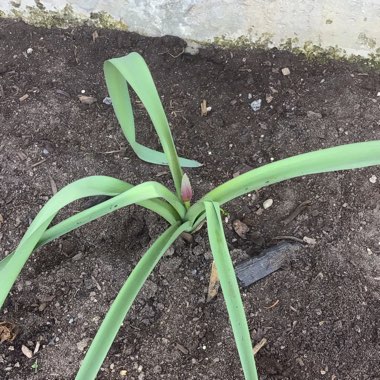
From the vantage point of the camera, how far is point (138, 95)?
96 centimetres

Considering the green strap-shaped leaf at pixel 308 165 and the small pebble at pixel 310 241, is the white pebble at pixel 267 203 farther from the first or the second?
the green strap-shaped leaf at pixel 308 165

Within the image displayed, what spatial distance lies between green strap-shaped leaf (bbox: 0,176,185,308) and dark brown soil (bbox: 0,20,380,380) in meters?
0.30

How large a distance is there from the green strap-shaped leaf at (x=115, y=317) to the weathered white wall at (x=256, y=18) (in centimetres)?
64

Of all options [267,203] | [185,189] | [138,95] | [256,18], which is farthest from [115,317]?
[256,18]

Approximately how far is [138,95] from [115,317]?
15.4 inches

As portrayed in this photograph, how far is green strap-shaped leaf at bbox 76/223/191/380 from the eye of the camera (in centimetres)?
77

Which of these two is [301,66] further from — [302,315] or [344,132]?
[302,315]

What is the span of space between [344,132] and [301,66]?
21 cm

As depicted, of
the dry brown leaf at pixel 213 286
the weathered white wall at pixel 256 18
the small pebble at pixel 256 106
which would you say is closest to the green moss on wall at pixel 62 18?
the weathered white wall at pixel 256 18

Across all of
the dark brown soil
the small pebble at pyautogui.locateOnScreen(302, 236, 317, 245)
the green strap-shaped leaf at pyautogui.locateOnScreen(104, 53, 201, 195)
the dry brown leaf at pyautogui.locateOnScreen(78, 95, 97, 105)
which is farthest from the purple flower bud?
the dry brown leaf at pyautogui.locateOnScreen(78, 95, 97, 105)

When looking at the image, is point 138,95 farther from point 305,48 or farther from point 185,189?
point 305,48

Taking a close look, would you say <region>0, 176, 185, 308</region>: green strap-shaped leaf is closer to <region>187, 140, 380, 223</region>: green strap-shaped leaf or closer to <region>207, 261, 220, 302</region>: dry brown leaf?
<region>187, 140, 380, 223</region>: green strap-shaped leaf

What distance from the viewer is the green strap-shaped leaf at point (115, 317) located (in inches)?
30.4

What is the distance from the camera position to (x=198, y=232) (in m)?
1.18
